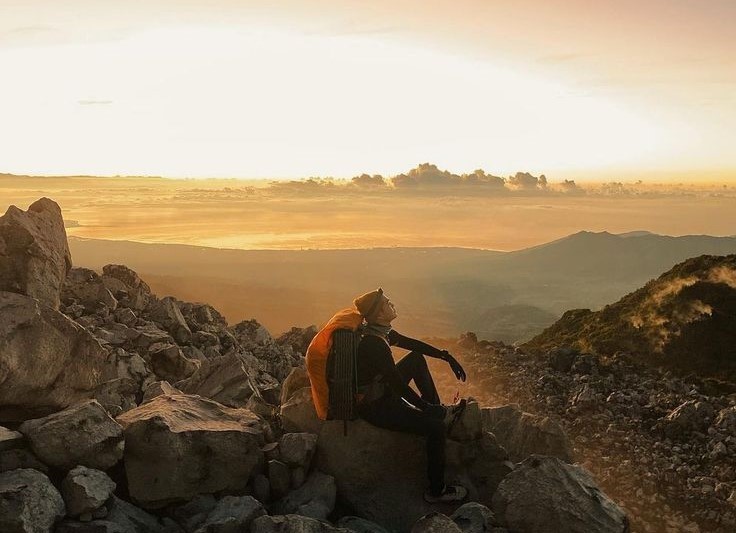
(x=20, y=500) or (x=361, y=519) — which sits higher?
(x=20, y=500)

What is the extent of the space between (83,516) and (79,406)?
2042 mm

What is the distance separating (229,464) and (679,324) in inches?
945

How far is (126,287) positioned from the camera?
90.8 ft

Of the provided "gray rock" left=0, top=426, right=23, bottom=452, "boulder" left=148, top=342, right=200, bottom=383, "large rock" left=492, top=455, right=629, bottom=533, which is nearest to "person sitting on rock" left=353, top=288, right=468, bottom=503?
"large rock" left=492, top=455, right=629, bottom=533

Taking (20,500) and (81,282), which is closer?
(20,500)

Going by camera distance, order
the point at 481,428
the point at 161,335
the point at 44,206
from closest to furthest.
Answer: the point at 481,428 < the point at 44,206 < the point at 161,335

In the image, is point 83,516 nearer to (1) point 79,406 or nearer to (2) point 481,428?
(1) point 79,406

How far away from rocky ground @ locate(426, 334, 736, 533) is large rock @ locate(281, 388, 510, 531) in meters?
5.97

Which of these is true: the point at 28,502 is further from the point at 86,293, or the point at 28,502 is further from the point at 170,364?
the point at 86,293

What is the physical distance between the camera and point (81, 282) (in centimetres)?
2553

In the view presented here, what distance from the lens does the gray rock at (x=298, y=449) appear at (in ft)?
39.2

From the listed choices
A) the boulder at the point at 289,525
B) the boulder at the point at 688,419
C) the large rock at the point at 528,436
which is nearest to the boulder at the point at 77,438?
the boulder at the point at 289,525

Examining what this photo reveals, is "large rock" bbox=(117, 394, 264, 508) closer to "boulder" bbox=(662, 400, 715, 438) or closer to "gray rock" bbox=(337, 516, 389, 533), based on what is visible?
"gray rock" bbox=(337, 516, 389, 533)

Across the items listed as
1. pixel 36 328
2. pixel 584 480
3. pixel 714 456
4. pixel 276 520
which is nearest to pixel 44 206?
pixel 36 328
